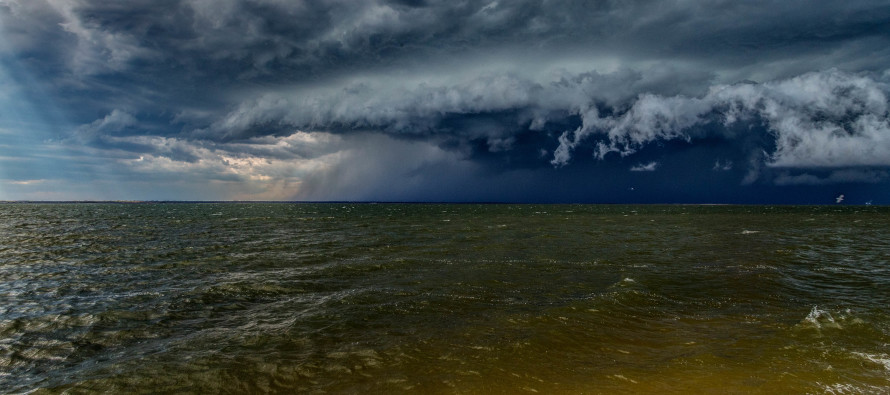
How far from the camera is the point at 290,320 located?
1394cm

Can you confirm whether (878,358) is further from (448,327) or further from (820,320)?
(448,327)

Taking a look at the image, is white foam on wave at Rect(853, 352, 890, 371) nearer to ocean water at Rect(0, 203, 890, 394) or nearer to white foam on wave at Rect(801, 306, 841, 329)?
ocean water at Rect(0, 203, 890, 394)

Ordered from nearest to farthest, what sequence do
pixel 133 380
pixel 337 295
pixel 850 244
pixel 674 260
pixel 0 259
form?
1. pixel 133 380
2. pixel 337 295
3. pixel 674 260
4. pixel 0 259
5. pixel 850 244

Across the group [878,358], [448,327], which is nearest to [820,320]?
[878,358]

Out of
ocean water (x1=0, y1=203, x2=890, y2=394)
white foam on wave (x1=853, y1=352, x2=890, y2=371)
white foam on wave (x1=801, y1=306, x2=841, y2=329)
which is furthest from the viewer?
white foam on wave (x1=801, y1=306, x2=841, y2=329)

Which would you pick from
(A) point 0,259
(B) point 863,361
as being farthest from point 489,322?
(A) point 0,259

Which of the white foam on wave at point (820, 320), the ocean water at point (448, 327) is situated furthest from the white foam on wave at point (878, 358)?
the white foam on wave at point (820, 320)

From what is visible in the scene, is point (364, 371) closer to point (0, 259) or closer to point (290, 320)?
point (290, 320)

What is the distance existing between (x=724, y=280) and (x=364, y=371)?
61.0 feet

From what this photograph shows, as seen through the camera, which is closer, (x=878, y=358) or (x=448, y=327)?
(x=878, y=358)

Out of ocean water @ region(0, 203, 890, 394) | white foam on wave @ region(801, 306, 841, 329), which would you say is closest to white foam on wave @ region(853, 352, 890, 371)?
ocean water @ region(0, 203, 890, 394)

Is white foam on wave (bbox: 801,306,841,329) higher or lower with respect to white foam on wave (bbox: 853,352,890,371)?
lower

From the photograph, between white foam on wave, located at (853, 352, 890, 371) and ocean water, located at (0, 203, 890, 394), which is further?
white foam on wave, located at (853, 352, 890, 371)

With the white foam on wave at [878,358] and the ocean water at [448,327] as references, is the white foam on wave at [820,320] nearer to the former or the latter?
the ocean water at [448,327]
